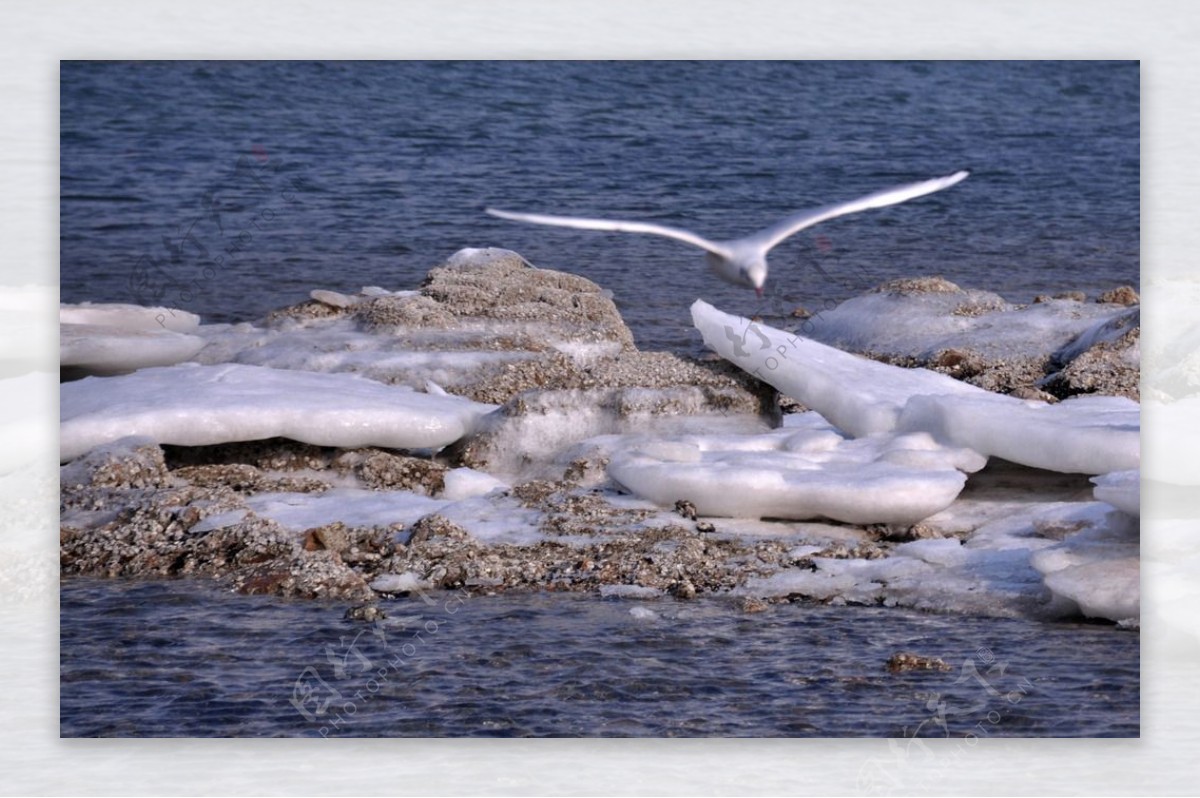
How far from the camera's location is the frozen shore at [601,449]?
4.50 meters

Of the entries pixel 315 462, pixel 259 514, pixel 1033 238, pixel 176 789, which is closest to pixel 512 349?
pixel 315 462

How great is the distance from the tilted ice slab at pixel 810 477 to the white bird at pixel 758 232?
1.72 ft

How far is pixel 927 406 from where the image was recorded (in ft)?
16.5

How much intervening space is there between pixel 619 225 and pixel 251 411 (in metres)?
1.23

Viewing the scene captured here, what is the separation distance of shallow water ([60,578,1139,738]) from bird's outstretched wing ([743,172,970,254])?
1084 millimetres

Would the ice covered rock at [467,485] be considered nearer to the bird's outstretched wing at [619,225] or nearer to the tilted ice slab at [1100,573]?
the bird's outstretched wing at [619,225]

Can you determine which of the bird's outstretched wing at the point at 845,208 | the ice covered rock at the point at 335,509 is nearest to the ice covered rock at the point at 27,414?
the ice covered rock at the point at 335,509

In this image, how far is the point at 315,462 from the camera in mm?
5129

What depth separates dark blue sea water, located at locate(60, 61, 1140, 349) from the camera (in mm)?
4512

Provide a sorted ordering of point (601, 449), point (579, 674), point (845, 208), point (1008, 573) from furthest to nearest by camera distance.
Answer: point (601, 449) → point (845, 208) → point (1008, 573) → point (579, 674)

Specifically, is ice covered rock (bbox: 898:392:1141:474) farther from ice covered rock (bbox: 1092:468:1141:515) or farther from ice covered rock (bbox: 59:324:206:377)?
ice covered rock (bbox: 59:324:206:377)

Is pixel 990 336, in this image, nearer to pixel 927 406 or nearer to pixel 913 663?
pixel 927 406

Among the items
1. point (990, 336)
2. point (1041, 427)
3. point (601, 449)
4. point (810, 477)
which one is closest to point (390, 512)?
point (601, 449)

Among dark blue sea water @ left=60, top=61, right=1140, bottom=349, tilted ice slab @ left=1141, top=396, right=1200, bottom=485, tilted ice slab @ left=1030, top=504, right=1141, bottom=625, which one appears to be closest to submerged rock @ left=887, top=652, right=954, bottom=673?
tilted ice slab @ left=1030, top=504, right=1141, bottom=625
